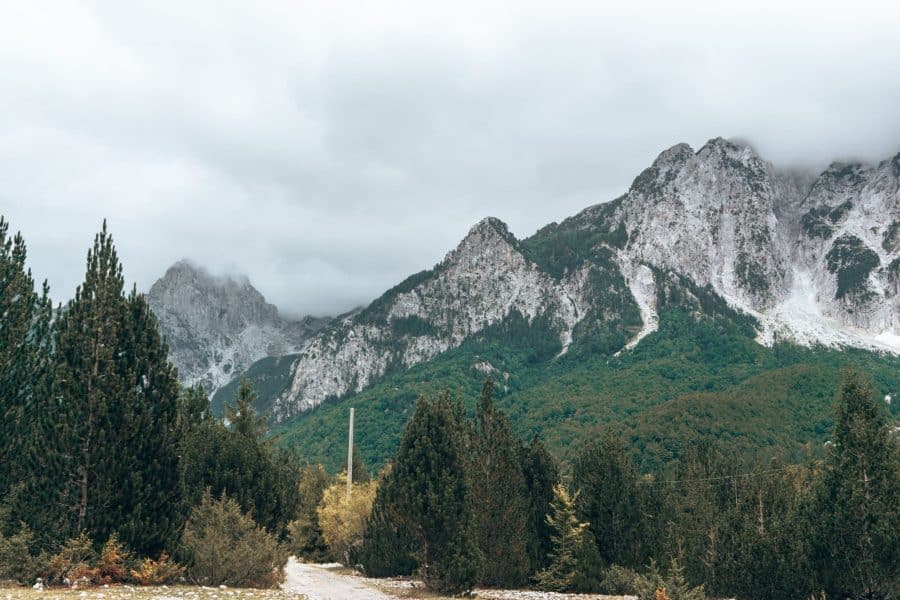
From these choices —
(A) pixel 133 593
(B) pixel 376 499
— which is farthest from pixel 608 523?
(A) pixel 133 593

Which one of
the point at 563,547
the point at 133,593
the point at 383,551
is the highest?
the point at 133,593

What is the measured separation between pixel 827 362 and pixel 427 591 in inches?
7188

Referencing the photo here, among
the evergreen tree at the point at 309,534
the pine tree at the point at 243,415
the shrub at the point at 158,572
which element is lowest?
the evergreen tree at the point at 309,534

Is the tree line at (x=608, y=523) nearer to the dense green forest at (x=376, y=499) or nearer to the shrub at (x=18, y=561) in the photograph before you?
the dense green forest at (x=376, y=499)

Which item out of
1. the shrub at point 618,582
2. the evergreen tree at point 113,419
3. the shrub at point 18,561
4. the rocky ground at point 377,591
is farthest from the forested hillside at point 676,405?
the shrub at point 18,561

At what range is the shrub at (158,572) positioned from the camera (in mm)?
22234

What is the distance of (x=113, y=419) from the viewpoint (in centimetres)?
2339

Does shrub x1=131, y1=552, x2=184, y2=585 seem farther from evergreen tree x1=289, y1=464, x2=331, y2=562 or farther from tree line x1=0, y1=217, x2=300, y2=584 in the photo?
evergreen tree x1=289, y1=464, x2=331, y2=562

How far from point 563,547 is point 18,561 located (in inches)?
1021

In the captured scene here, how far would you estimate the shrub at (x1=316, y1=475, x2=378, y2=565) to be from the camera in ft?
162

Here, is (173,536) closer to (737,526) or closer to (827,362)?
(737,526)

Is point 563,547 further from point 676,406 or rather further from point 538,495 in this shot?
point 676,406

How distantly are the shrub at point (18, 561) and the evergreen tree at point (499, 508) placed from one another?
1973cm

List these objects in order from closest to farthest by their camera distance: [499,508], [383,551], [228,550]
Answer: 1. [228,550]
2. [499,508]
3. [383,551]
